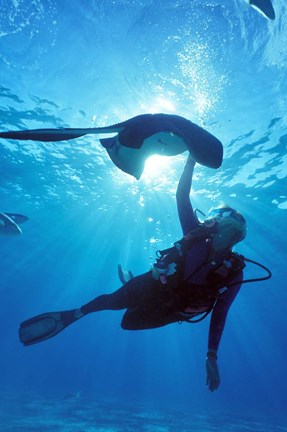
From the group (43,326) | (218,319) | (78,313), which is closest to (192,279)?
(218,319)

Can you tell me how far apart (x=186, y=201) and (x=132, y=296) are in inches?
75.2

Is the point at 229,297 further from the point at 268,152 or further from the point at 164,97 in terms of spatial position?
the point at 268,152

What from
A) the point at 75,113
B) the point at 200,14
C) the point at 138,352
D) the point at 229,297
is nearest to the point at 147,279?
the point at 229,297

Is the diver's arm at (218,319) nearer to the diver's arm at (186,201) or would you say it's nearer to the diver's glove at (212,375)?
the diver's glove at (212,375)

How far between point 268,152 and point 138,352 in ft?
540

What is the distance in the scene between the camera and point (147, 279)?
16.8 ft

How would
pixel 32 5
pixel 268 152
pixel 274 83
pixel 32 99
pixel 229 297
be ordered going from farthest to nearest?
pixel 268 152, pixel 32 99, pixel 274 83, pixel 32 5, pixel 229 297

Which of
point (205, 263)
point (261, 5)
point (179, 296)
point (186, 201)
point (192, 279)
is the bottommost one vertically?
point (179, 296)

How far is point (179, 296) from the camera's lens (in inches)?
186

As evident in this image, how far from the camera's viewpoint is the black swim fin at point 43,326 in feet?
16.3

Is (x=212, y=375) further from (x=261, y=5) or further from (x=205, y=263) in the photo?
(x=261, y=5)

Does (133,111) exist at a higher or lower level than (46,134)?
higher

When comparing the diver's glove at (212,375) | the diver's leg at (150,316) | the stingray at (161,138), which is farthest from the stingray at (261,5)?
the diver's glove at (212,375)

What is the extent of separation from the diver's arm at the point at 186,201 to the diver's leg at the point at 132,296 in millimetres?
1105
